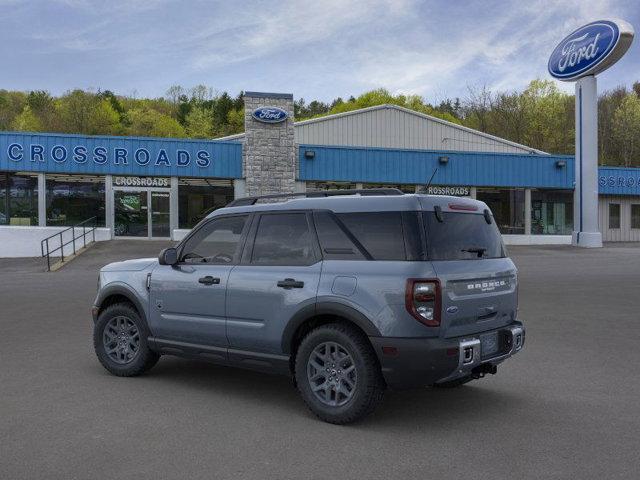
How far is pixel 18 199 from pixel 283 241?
24619 millimetres

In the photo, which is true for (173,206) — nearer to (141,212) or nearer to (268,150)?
(141,212)

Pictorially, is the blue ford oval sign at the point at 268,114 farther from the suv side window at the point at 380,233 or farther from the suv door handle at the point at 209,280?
the suv side window at the point at 380,233

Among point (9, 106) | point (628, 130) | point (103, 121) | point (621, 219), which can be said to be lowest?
point (621, 219)

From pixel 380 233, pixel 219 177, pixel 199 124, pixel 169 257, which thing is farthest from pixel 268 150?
pixel 199 124

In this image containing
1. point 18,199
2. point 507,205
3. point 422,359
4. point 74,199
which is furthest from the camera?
point 507,205

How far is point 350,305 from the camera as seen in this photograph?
4730mm

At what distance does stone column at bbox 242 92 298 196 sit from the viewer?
28328 mm

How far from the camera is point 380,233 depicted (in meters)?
4.79

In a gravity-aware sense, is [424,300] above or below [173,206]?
→ below

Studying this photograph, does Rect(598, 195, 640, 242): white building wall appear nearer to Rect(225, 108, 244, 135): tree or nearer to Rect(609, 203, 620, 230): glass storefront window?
Rect(609, 203, 620, 230): glass storefront window

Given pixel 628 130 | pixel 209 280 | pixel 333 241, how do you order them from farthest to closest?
pixel 628 130 < pixel 209 280 < pixel 333 241

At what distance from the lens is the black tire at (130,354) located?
630 cm

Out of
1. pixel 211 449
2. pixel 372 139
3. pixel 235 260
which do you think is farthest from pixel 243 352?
pixel 372 139

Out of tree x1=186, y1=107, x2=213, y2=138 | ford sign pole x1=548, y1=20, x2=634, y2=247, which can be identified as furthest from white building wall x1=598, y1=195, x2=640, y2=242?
tree x1=186, y1=107, x2=213, y2=138
